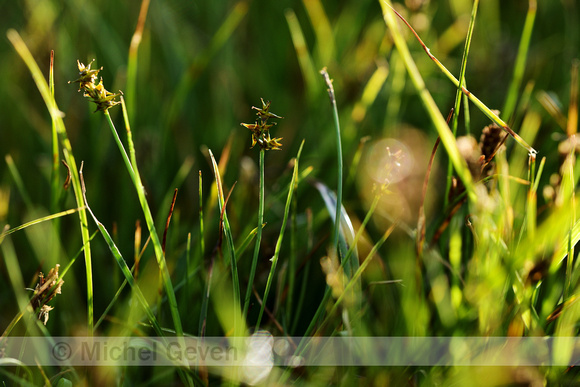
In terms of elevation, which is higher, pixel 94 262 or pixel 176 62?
pixel 176 62

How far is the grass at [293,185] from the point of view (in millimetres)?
458

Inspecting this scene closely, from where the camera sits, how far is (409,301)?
1.59ft

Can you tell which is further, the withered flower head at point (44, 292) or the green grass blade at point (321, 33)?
the green grass blade at point (321, 33)

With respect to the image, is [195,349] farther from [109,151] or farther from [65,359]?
[109,151]

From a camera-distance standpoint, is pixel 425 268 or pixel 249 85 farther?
pixel 249 85

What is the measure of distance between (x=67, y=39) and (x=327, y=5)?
0.63 m

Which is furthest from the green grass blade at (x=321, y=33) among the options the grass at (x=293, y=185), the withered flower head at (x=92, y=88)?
the withered flower head at (x=92, y=88)

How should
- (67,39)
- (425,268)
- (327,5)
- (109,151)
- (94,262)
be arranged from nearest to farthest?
(425,268)
(94,262)
(109,151)
(67,39)
(327,5)

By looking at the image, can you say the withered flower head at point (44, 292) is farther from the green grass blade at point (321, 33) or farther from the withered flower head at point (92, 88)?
the green grass blade at point (321, 33)

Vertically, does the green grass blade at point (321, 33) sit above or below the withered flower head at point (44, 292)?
above

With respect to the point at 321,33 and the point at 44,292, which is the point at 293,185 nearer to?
the point at 44,292

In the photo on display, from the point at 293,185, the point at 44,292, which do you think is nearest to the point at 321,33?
the point at 293,185

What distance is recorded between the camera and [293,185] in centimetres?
48

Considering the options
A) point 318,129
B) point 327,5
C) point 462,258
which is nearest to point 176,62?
point 318,129
